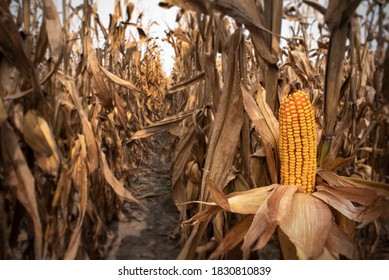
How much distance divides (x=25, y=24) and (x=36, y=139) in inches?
15.0

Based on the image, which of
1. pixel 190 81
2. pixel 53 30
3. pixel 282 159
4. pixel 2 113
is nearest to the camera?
pixel 2 113

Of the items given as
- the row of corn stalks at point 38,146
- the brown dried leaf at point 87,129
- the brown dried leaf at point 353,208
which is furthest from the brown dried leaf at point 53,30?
the brown dried leaf at point 353,208

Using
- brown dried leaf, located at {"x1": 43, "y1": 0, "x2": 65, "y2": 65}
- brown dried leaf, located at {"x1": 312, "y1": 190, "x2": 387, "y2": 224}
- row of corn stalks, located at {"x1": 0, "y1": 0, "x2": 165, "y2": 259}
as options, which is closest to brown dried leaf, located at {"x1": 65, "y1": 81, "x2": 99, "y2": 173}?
row of corn stalks, located at {"x1": 0, "y1": 0, "x2": 165, "y2": 259}

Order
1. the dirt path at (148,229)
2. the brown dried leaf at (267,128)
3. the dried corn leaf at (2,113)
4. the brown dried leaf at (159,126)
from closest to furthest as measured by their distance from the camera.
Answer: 1. the dried corn leaf at (2,113)
2. the brown dried leaf at (267,128)
3. the dirt path at (148,229)
4. the brown dried leaf at (159,126)

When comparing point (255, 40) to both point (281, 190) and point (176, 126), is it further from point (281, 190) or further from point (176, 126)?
point (176, 126)

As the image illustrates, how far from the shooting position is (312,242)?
0.94m

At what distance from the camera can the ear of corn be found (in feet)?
3.63

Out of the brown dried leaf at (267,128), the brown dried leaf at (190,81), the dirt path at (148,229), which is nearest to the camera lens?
the brown dried leaf at (267,128)

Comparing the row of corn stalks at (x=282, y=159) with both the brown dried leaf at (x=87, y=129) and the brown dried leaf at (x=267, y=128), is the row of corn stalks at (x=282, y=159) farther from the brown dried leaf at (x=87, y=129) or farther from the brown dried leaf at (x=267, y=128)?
the brown dried leaf at (x=87, y=129)

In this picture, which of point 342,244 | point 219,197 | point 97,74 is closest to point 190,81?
point 97,74

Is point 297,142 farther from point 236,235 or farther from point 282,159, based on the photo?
point 236,235

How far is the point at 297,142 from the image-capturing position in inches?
44.7

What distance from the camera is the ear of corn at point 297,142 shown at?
3.63 ft
